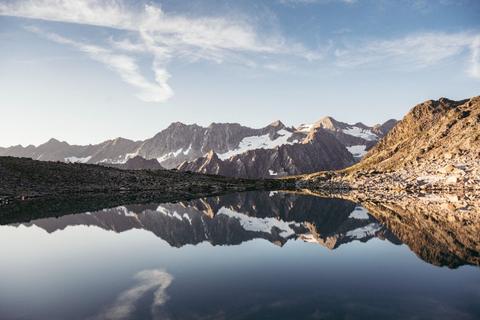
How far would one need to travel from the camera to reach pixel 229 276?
68.9ft

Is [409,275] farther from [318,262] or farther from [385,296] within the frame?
[318,262]

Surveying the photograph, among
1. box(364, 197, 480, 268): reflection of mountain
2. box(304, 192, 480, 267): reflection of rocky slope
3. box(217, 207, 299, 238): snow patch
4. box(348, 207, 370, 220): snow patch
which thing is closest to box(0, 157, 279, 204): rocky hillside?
box(217, 207, 299, 238): snow patch

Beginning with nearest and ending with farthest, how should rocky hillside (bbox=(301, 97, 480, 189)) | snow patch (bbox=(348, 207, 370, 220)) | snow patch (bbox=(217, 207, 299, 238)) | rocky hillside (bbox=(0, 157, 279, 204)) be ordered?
snow patch (bbox=(217, 207, 299, 238)) < snow patch (bbox=(348, 207, 370, 220)) < rocky hillside (bbox=(0, 157, 279, 204)) < rocky hillside (bbox=(301, 97, 480, 189))

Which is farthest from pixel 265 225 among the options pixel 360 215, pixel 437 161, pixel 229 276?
pixel 437 161

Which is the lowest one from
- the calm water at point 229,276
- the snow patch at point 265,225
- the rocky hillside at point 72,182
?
the calm water at point 229,276

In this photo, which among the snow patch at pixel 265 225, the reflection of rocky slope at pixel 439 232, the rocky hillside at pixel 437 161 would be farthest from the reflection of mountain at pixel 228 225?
the rocky hillside at pixel 437 161

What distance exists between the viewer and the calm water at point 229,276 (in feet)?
50.6

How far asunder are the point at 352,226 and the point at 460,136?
11997 cm

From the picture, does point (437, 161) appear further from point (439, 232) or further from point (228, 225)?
point (439, 232)

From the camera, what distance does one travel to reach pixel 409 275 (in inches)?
789

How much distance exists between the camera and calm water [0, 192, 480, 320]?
15.4 m

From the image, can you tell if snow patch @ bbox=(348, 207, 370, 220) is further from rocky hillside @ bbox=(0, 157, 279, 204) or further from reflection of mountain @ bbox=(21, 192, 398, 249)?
rocky hillside @ bbox=(0, 157, 279, 204)

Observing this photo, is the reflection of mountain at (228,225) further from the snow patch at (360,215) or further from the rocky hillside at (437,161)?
the rocky hillside at (437,161)

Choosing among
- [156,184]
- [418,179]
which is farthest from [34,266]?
[418,179]
